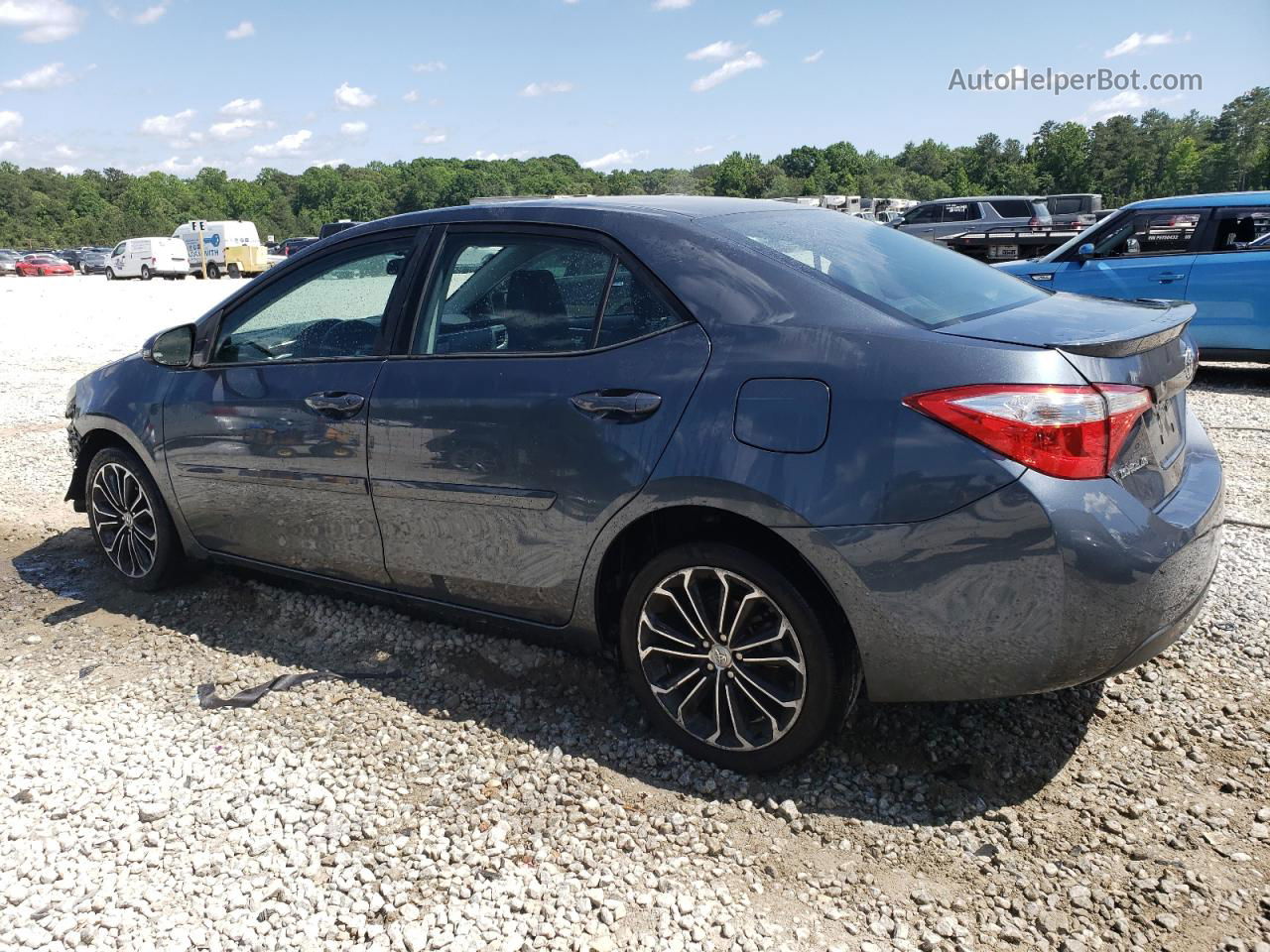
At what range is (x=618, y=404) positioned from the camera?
3008 mm

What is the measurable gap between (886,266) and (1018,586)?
1238mm

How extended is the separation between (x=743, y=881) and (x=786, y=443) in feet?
3.80

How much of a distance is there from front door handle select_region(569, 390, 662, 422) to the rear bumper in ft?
1.88

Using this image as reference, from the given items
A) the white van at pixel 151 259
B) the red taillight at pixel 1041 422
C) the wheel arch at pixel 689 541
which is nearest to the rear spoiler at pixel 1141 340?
the red taillight at pixel 1041 422

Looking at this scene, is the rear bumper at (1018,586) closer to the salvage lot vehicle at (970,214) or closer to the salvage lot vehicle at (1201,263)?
the salvage lot vehicle at (1201,263)

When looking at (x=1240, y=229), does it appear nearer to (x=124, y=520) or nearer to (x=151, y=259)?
(x=124, y=520)

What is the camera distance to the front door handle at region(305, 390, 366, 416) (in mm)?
3639

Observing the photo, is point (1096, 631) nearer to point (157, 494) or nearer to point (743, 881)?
point (743, 881)

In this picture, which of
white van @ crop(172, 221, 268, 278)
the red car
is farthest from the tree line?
white van @ crop(172, 221, 268, 278)

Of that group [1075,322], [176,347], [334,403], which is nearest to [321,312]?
[334,403]

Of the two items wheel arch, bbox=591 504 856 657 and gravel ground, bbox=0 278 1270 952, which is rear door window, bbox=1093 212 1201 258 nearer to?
gravel ground, bbox=0 278 1270 952

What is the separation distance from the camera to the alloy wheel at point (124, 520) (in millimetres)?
4660

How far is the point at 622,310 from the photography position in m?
3.14

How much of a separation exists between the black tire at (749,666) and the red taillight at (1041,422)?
0.67m
